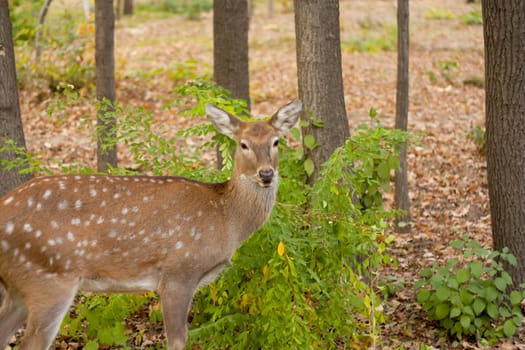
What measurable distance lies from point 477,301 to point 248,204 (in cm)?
243

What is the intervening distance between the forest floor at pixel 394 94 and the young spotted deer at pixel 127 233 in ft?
5.58

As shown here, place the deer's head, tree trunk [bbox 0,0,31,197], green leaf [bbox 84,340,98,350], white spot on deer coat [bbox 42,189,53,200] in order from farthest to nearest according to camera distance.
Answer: tree trunk [bbox 0,0,31,197]
green leaf [bbox 84,340,98,350]
the deer's head
white spot on deer coat [bbox 42,189,53,200]

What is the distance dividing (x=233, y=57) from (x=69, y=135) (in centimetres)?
519

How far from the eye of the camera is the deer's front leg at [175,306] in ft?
17.5

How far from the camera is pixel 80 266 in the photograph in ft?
17.0

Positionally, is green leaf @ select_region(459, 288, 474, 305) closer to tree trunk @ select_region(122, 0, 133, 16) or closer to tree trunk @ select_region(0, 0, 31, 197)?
tree trunk @ select_region(0, 0, 31, 197)

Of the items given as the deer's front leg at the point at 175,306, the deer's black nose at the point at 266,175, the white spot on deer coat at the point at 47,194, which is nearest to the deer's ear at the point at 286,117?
the deer's black nose at the point at 266,175

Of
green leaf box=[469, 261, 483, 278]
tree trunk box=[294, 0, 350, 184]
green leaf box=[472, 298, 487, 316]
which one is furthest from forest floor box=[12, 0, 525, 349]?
→ tree trunk box=[294, 0, 350, 184]

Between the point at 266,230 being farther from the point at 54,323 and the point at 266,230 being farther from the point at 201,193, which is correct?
the point at 54,323

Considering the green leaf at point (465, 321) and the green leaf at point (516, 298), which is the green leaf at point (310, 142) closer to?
the green leaf at point (465, 321)

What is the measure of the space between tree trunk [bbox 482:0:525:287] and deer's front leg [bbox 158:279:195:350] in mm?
3130

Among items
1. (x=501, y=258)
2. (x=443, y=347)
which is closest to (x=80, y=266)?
(x=443, y=347)

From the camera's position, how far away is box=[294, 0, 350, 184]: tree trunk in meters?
7.30

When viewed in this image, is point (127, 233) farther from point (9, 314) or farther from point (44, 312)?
point (9, 314)
